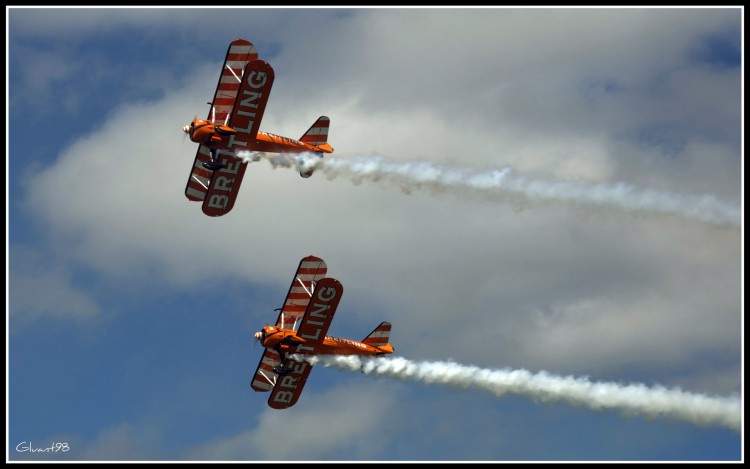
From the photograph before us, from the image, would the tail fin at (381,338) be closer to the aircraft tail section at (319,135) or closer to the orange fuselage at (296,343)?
the orange fuselage at (296,343)

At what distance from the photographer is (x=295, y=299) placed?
66625 mm

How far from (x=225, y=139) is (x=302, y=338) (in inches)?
362

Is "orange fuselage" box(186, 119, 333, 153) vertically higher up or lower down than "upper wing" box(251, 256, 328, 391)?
higher up

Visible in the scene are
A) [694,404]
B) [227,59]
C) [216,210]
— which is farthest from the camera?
[216,210]

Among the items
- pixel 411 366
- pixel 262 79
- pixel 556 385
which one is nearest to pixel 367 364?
pixel 411 366

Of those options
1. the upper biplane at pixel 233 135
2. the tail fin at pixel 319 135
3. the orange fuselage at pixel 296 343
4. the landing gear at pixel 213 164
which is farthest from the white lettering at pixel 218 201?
the orange fuselage at pixel 296 343

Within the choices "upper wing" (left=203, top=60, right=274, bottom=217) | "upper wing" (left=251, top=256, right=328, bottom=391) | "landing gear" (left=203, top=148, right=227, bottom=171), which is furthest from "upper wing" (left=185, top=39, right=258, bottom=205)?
"upper wing" (left=251, top=256, right=328, bottom=391)

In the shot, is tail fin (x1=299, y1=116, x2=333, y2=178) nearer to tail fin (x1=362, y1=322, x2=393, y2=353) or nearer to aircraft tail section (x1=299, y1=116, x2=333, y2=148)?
aircraft tail section (x1=299, y1=116, x2=333, y2=148)

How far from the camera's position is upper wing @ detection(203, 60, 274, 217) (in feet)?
207

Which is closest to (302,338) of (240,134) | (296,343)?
(296,343)

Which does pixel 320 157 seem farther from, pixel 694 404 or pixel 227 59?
pixel 694 404

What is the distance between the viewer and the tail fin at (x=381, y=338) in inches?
2714

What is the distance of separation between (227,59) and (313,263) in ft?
32.0

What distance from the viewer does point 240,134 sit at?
65125mm
